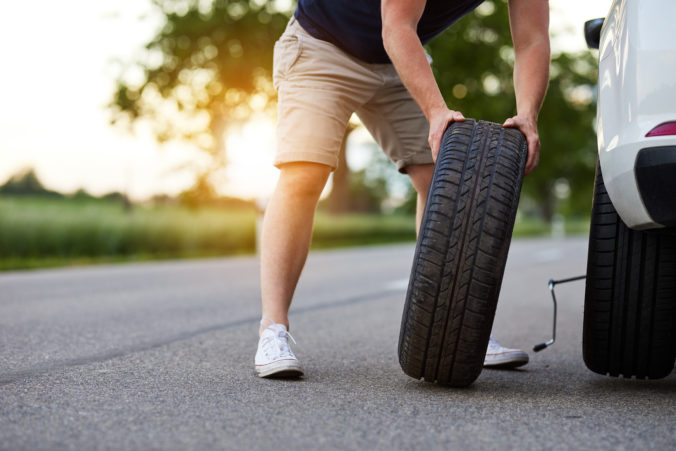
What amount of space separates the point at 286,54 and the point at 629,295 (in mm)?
1392

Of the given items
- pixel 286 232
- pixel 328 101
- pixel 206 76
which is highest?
pixel 206 76

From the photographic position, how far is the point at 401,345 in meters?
2.14

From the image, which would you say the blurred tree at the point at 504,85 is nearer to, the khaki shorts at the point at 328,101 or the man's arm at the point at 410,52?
the khaki shorts at the point at 328,101

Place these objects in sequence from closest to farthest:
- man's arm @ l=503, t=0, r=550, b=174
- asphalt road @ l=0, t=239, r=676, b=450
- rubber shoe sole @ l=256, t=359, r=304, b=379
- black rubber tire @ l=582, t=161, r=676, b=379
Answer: asphalt road @ l=0, t=239, r=676, b=450, black rubber tire @ l=582, t=161, r=676, b=379, rubber shoe sole @ l=256, t=359, r=304, b=379, man's arm @ l=503, t=0, r=550, b=174

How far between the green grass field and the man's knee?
7872 mm

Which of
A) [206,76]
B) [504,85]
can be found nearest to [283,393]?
[206,76]

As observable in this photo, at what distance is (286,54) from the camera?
2.71m

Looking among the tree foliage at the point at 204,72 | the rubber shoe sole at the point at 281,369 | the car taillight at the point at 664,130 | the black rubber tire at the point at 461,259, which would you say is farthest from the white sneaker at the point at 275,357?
the tree foliage at the point at 204,72

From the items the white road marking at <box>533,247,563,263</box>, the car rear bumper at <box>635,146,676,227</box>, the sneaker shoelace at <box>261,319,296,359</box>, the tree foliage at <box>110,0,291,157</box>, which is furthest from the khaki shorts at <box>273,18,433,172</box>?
the tree foliage at <box>110,0,291,157</box>

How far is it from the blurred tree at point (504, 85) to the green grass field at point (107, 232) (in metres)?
8.33

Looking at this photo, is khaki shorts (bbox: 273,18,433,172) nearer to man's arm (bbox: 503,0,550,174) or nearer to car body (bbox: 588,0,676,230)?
man's arm (bbox: 503,0,550,174)

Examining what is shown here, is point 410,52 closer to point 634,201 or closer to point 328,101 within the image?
point 328,101

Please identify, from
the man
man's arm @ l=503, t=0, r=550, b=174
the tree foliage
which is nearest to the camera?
man's arm @ l=503, t=0, r=550, b=174

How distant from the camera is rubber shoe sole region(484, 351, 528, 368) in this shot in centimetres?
260
